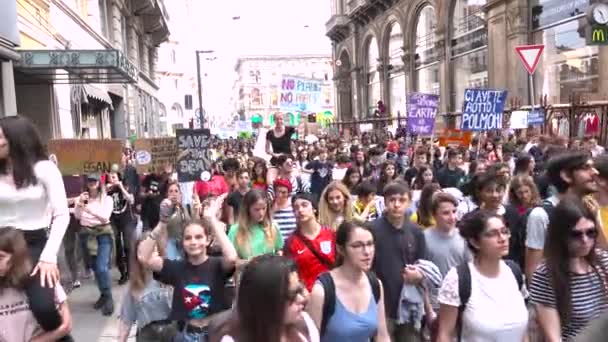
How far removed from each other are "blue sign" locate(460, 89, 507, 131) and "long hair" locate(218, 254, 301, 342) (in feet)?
34.0

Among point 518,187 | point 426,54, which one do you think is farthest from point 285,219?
point 426,54

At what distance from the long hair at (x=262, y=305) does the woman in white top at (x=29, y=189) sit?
1151 mm

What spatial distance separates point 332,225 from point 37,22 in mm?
11298

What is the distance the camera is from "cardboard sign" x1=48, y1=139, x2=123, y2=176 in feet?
32.3

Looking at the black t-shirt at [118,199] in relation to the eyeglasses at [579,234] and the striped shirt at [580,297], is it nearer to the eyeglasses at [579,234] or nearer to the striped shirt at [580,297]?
the striped shirt at [580,297]

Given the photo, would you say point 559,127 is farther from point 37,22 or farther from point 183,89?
point 183,89

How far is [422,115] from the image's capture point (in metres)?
14.3

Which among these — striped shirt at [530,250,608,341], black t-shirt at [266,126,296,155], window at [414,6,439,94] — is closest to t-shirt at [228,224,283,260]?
striped shirt at [530,250,608,341]

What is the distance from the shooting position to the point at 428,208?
5633 millimetres

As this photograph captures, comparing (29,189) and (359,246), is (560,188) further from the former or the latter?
(29,189)

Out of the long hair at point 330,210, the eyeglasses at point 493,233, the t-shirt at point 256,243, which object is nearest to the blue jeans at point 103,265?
the t-shirt at point 256,243

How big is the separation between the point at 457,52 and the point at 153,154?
70.8 ft

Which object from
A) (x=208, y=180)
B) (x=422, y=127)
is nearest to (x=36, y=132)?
(x=208, y=180)

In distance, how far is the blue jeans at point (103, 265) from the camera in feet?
25.1
